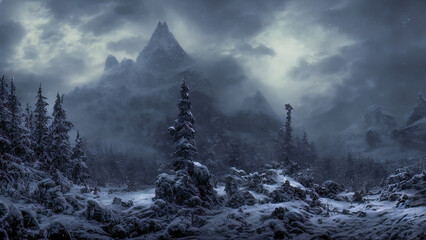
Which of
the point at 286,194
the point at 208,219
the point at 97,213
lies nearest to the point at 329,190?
the point at 286,194

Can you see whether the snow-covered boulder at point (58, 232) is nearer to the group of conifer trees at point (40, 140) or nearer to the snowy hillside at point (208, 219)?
the snowy hillside at point (208, 219)

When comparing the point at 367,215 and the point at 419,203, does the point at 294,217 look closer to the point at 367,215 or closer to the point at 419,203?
the point at 367,215

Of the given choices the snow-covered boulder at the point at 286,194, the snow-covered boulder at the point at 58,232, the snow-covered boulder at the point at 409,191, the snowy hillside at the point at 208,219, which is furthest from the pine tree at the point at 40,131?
the snow-covered boulder at the point at 409,191

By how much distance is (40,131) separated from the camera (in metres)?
42.7

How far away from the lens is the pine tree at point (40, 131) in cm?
4050

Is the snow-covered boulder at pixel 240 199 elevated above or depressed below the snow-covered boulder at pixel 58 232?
above

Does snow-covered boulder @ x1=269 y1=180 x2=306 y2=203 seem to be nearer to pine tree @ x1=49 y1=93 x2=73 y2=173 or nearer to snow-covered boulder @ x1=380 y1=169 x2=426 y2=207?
snow-covered boulder @ x1=380 y1=169 x2=426 y2=207

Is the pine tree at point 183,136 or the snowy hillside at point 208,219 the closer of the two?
the snowy hillside at point 208,219

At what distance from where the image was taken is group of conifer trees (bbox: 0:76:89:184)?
33.2 meters

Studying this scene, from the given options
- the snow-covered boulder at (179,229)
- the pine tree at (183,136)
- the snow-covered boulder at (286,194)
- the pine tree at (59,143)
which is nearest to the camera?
the snow-covered boulder at (179,229)

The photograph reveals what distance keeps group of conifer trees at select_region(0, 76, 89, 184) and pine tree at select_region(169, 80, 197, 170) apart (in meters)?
15.4

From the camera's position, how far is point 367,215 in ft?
78.9

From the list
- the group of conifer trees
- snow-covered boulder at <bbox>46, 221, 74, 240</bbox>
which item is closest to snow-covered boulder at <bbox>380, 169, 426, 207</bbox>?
snow-covered boulder at <bbox>46, 221, 74, 240</bbox>

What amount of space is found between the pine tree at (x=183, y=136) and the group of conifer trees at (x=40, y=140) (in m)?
15.4
